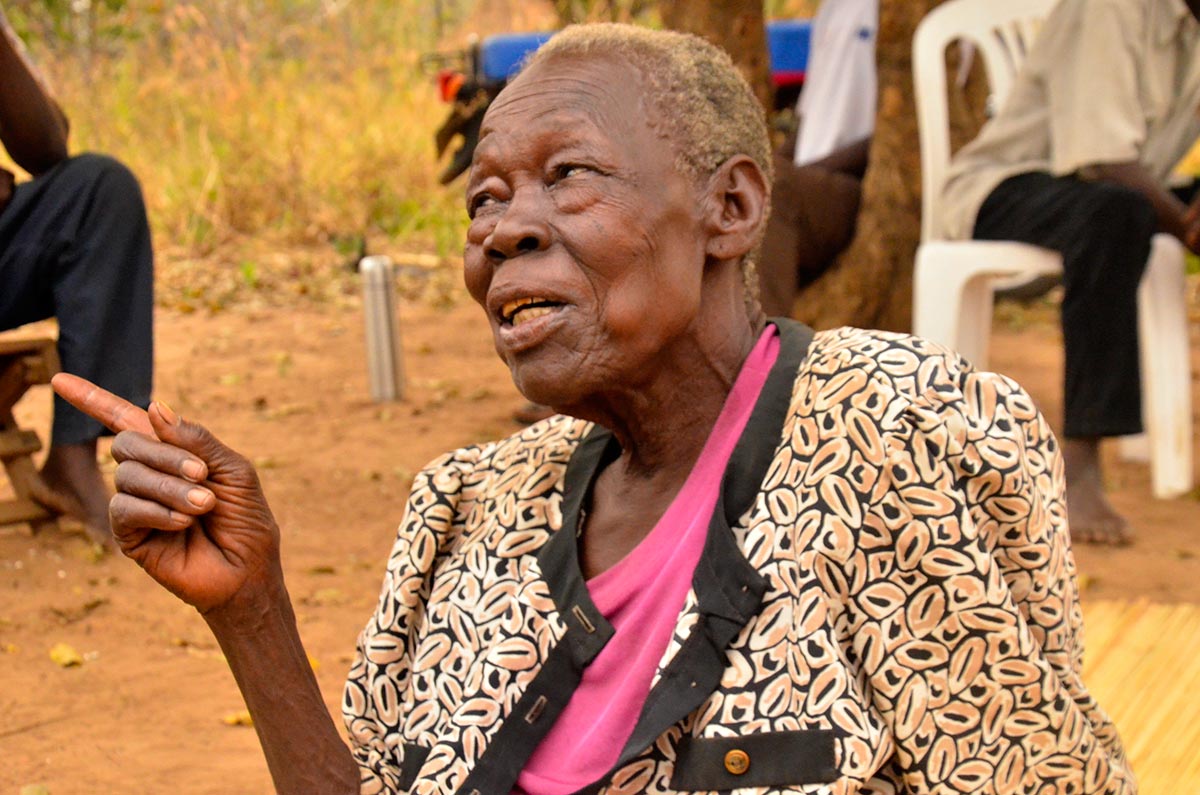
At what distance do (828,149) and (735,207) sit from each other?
4.18m

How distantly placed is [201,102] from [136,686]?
7.38 meters

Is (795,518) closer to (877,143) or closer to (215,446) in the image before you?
(215,446)

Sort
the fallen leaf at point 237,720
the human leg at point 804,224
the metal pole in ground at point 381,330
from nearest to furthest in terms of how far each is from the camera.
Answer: the fallen leaf at point 237,720 < the human leg at point 804,224 < the metal pole in ground at point 381,330

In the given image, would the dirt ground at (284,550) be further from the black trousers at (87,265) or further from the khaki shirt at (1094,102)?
the khaki shirt at (1094,102)

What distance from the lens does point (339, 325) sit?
759 centimetres

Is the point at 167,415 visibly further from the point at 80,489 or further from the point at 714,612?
the point at 80,489

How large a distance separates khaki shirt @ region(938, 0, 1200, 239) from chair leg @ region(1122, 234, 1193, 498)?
0.30 m

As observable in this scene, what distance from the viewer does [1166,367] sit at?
4.57 m

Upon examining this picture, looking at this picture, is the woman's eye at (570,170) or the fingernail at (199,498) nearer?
the fingernail at (199,498)

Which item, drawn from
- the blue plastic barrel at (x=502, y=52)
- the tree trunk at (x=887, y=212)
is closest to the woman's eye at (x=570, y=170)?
the tree trunk at (x=887, y=212)

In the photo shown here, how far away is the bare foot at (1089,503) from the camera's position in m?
4.17

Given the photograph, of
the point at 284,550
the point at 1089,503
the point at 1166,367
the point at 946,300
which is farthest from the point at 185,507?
the point at 1166,367

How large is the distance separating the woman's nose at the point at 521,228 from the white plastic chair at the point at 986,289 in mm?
3084

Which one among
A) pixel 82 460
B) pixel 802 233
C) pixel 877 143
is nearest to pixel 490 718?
pixel 82 460
